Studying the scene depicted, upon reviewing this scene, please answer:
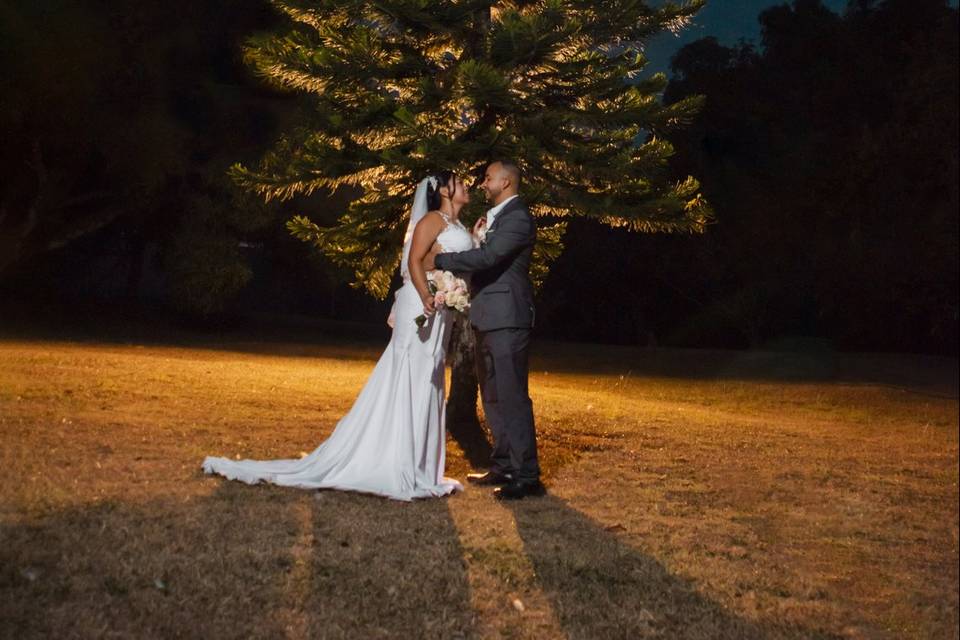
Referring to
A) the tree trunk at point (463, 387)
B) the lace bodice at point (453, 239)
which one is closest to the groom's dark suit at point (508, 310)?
the lace bodice at point (453, 239)

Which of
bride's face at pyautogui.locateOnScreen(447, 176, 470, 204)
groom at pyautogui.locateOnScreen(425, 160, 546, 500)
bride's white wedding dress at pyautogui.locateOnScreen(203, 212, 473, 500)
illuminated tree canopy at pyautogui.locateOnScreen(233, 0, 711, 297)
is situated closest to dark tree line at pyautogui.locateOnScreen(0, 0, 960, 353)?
illuminated tree canopy at pyautogui.locateOnScreen(233, 0, 711, 297)

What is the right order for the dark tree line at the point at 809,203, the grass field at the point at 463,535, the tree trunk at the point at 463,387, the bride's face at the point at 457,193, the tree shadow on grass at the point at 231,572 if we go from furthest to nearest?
the dark tree line at the point at 809,203, the tree trunk at the point at 463,387, the bride's face at the point at 457,193, the grass field at the point at 463,535, the tree shadow on grass at the point at 231,572

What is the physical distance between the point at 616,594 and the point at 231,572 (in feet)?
6.06

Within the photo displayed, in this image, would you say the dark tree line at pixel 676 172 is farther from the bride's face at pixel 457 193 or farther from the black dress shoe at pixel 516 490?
the black dress shoe at pixel 516 490

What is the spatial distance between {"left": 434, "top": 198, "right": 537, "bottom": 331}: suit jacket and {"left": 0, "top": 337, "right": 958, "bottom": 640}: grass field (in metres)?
1.23

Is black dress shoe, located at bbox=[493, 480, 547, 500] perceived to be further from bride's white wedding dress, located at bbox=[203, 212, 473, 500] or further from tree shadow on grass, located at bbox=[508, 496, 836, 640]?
tree shadow on grass, located at bbox=[508, 496, 836, 640]

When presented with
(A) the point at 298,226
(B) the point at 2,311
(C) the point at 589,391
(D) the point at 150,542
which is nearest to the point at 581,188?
(A) the point at 298,226

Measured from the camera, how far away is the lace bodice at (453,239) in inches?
301

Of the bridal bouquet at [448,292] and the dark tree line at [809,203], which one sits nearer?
the bridal bouquet at [448,292]

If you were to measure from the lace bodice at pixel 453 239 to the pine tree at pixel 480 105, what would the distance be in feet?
6.07

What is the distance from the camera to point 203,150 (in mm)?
24016

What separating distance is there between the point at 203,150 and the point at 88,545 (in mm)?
19533

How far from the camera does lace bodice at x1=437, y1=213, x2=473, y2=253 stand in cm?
764

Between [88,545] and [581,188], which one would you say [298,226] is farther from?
[88,545]
